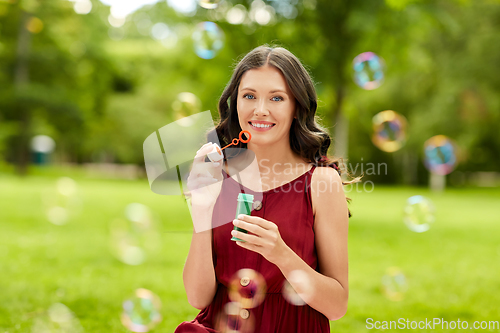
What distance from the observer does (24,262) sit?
6.22 metres

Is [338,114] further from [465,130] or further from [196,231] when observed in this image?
[465,130]

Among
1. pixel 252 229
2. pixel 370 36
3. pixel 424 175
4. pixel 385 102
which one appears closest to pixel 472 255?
pixel 370 36

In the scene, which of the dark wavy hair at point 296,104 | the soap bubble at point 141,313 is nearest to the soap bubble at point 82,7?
the soap bubble at point 141,313

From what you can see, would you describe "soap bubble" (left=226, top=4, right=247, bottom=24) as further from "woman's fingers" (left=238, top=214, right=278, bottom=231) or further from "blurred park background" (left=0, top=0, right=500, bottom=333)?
"woman's fingers" (left=238, top=214, right=278, bottom=231)

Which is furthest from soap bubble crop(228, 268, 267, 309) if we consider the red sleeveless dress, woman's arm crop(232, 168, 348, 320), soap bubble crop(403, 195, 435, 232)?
soap bubble crop(403, 195, 435, 232)

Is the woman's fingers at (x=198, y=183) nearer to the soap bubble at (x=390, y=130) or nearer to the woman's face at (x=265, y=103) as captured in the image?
the woman's face at (x=265, y=103)

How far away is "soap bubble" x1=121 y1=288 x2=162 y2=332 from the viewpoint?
9.43 feet

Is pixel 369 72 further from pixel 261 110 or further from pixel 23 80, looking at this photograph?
pixel 23 80

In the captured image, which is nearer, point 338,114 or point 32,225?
point 32,225

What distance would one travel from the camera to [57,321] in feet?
12.5

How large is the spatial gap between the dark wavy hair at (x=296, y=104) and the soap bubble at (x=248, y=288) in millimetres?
547

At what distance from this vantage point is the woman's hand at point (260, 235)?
1545 mm

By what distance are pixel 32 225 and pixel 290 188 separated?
8688 millimetres

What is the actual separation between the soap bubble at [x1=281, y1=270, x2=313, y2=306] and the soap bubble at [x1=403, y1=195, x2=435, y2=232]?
7.93 feet
